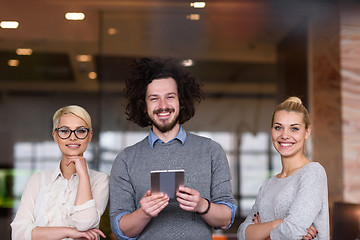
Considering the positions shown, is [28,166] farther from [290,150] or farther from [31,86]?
[290,150]

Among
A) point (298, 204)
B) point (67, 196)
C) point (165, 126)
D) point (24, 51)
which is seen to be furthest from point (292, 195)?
point (24, 51)

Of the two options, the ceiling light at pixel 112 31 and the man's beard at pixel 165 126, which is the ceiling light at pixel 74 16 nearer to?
the ceiling light at pixel 112 31

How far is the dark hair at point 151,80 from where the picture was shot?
8.89 feet

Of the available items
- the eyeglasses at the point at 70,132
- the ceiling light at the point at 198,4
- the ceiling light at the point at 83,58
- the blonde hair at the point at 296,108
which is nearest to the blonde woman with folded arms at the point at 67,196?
the eyeglasses at the point at 70,132

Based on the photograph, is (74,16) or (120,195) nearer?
(120,195)

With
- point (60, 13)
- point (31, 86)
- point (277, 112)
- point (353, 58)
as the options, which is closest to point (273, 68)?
point (353, 58)

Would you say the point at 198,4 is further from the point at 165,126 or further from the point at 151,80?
the point at 165,126

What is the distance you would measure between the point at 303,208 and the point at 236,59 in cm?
514

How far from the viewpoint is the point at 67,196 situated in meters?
2.68

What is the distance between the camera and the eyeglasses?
272 cm

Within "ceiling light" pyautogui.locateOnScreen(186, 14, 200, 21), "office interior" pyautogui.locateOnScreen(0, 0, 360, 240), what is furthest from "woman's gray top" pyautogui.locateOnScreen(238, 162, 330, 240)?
"ceiling light" pyautogui.locateOnScreen(186, 14, 200, 21)

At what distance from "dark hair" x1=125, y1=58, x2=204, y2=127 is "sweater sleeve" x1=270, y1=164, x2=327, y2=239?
0.72 metres

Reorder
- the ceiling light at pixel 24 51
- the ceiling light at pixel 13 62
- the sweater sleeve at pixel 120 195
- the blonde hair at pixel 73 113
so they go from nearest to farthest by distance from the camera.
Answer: the sweater sleeve at pixel 120 195, the blonde hair at pixel 73 113, the ceiling light at pixel 24 51, the ceiling light at pixel 13 62

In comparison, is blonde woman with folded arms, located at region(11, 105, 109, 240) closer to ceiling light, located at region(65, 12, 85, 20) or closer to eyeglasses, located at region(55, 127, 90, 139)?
eyeglasses, located at region(55, 127, 90, 139)
